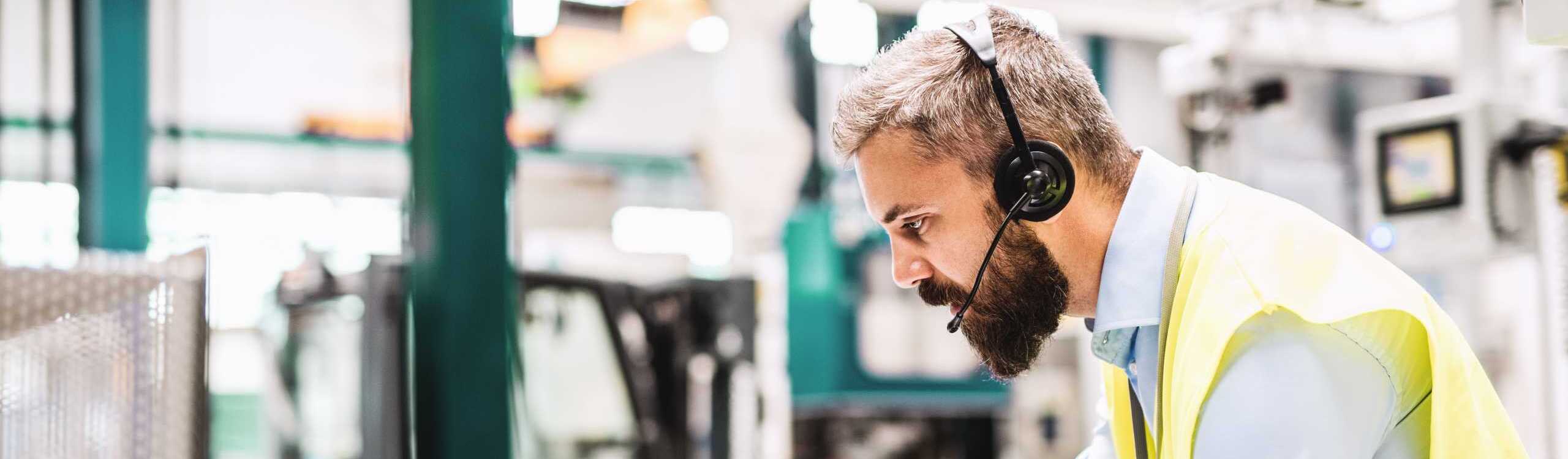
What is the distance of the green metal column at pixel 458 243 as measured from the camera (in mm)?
1065

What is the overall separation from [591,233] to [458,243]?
34.4 ft

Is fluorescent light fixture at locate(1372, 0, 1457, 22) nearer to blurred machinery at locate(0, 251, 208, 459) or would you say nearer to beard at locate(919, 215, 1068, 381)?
beard at locate(919, 215, 1068, 381)

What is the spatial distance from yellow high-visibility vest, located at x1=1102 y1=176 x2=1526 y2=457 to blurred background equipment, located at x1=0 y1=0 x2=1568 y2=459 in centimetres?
24

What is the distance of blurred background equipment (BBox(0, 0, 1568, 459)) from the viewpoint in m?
1.07

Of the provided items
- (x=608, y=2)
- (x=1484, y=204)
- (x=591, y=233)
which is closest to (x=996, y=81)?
(x=1484, y=204)

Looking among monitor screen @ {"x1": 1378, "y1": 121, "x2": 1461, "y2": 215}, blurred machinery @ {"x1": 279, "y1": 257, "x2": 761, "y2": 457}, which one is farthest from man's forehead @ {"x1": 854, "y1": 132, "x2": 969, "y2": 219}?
monitor screen @ {"x1": 1378, "y1": 121, "x2": 1461, "y2": 215}

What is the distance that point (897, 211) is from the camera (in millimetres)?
1487

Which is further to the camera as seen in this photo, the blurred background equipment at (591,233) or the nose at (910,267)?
the nose at (910,267)

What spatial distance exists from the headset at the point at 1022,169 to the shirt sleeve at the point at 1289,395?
1.05 feet

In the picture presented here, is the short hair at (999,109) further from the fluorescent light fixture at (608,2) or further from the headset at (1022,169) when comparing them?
the fluorescent light fixture at (608,2)

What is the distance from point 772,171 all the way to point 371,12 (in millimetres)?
4745

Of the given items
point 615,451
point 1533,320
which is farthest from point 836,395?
point 1533,320

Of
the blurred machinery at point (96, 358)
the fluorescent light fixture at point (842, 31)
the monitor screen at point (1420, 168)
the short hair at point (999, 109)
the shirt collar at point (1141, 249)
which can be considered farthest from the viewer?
the fluorescent light fixture at point (842, 31)

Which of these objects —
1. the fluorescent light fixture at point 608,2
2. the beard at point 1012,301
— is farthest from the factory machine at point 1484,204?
the fluorescent light fixture at point 608,2
